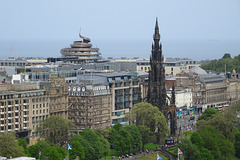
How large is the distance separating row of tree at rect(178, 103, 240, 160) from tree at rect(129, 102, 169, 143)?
8.57m

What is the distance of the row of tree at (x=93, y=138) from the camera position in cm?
14600

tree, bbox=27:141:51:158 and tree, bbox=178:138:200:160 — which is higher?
tree, bbox=27:141:51:158

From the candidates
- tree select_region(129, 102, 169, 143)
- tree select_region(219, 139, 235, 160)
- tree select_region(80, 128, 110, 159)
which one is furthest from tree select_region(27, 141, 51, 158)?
tree select_region(219, 139, 235, 160)

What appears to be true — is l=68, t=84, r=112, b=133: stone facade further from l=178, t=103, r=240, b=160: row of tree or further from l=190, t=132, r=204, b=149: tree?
l=190, t=132, r=204, b=149: tree

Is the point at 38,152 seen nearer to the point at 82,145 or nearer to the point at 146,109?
the point at 82,145

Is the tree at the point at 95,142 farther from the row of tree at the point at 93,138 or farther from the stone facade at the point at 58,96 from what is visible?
the stone facade at the point at 58,96

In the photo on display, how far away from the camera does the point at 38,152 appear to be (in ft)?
490

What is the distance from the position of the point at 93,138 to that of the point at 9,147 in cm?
2556

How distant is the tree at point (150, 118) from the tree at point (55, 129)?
81.5 ft

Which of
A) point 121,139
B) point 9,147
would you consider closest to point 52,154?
point 9,147

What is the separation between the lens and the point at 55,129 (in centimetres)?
16625

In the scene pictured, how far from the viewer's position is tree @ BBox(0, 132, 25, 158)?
14100 cm

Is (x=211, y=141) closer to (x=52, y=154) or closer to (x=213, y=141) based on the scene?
(x=213, y=141)

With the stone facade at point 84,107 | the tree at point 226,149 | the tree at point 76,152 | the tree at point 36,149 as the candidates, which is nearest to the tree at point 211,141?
the tree at point 226,149
